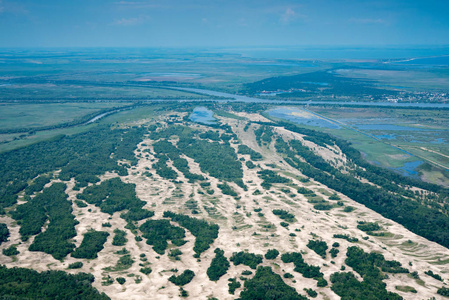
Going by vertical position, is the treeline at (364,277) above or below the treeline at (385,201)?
below

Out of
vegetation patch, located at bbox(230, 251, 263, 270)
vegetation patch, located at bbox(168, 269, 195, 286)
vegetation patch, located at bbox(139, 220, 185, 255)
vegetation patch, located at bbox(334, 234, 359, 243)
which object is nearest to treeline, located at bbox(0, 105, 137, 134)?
vegetation patch, located at bbox(139, 220, 185, 255)

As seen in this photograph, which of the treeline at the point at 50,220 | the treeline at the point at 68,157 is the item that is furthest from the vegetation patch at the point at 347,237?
the treeline at the point at 68,157

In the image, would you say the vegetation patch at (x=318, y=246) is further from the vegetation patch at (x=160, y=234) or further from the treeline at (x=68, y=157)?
Answer: the treeline at (x=68, y=157)

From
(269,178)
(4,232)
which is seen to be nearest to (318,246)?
(269,178)

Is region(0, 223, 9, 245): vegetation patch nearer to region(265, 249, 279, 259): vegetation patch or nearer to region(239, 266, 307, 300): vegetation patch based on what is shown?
region(239, 266, 307, 300): vegetation patch

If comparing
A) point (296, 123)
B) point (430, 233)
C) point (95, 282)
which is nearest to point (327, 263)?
point (430, 233)

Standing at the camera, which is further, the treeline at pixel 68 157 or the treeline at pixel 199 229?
the treeline at pixel 68 157
